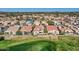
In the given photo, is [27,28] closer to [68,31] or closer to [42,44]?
[42,44]

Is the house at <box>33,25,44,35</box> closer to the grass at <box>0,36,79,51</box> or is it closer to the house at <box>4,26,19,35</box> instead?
the grass at <box>0,36,79,51</box>

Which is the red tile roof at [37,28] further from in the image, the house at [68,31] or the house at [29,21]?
the house at [68,31]

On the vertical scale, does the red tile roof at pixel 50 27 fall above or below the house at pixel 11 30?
above

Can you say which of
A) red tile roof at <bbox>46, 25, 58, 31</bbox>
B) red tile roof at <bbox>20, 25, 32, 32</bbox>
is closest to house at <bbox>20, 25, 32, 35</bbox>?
red tile roof at <bbox>20, 25, 32, 32</bbox>

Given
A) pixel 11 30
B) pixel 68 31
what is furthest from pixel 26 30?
pixel 68 31

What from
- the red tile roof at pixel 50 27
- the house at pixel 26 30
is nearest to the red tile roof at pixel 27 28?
the house at pixel 26 30
